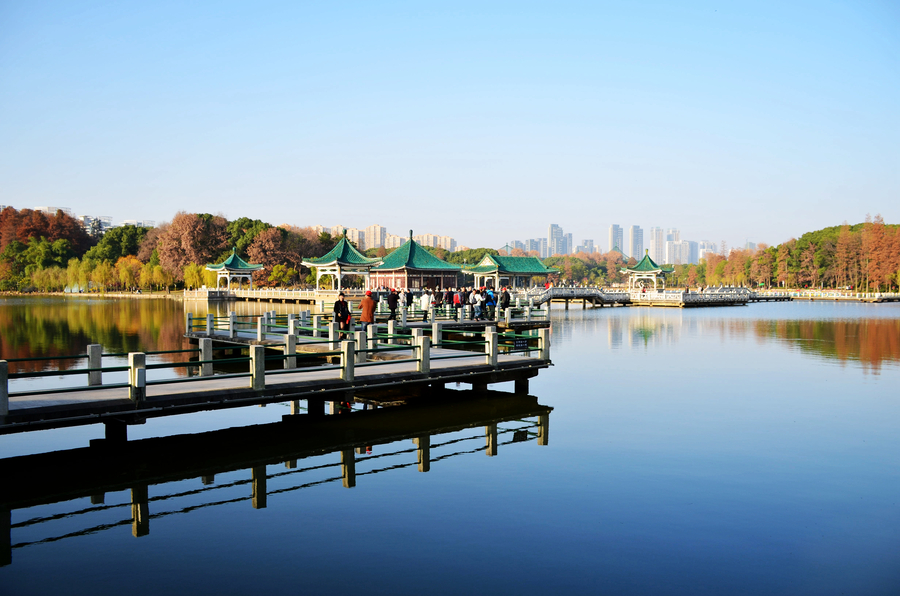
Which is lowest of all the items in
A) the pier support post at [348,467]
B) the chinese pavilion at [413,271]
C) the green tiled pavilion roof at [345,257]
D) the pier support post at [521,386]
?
the pier support post at [348,467]

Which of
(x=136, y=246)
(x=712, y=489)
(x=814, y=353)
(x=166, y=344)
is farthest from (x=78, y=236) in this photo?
(x=712, y=489)

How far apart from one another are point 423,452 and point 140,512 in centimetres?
543

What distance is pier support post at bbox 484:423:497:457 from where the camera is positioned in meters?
14.1

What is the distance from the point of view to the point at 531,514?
1034cm

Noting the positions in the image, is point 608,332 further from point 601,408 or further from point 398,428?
point 398,428

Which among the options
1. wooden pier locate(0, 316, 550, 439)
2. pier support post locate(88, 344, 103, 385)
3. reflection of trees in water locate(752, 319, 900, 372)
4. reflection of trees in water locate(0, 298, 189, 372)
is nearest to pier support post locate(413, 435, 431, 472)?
wooden pier locate(0, 316, 550, 439)

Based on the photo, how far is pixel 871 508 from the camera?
428 inches

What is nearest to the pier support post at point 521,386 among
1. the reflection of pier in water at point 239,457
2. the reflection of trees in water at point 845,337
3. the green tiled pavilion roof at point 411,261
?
the reflection of pier in water at point 239,457

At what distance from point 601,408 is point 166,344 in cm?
2431

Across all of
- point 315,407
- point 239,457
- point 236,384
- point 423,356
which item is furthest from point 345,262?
point 239,457

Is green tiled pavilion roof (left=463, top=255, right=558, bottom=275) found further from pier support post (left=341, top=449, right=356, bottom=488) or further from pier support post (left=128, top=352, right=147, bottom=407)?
pier support post (left=128, top=352, right=147, bottom=407)

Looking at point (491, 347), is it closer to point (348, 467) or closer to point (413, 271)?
point (348, 467)

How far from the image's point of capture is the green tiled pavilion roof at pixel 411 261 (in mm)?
66262

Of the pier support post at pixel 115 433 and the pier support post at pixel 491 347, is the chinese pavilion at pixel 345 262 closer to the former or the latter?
the pier support post at pixel 491 347
